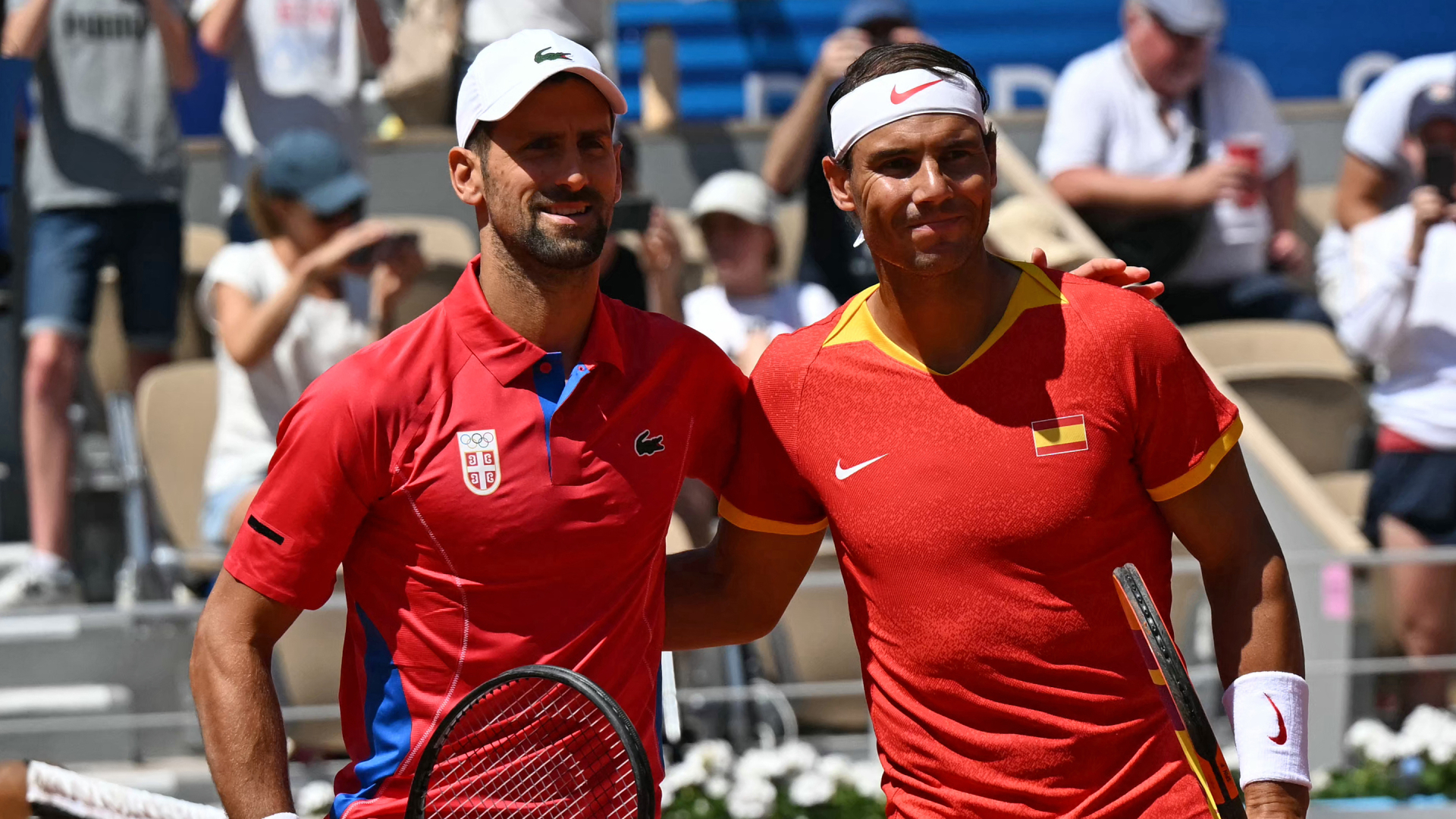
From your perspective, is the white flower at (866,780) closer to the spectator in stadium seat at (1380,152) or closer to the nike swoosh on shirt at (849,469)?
the nike swoosh on shirt at (849,469)

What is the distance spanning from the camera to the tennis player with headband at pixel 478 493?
10.2 feet

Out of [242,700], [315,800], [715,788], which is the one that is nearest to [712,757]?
[715,788]

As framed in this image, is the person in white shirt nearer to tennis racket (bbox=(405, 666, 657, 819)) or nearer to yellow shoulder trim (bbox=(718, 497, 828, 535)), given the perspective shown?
yellow shoulder trim (bbox=(718, 497, 828, 535))

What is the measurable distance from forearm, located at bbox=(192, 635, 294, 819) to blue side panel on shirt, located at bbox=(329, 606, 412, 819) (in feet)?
0.60

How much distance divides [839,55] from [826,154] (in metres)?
0.40

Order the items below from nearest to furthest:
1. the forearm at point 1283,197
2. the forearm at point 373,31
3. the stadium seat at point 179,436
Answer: the stadium seat at point 179,436
the forearm at point 373,31
the forearm at point 1283,197

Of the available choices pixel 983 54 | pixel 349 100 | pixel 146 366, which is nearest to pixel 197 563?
pixel 146 366

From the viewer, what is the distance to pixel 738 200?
679 cm

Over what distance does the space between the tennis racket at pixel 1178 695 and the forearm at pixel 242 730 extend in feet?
4.56

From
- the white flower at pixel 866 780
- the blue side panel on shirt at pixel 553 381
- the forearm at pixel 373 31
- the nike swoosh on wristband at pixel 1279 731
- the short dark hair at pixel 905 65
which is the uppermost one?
the short dark hair at pixel 905 65

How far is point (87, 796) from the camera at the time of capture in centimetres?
287

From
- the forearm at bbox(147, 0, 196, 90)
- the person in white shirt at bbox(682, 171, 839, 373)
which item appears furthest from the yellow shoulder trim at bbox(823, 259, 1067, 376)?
the forearm at bbox(147, 0, 196, 90)

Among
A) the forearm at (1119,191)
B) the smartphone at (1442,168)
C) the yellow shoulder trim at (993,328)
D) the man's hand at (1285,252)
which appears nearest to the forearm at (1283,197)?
the man's hand at (1285,252)

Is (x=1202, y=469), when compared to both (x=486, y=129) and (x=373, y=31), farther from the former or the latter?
(x=373, y=31)
